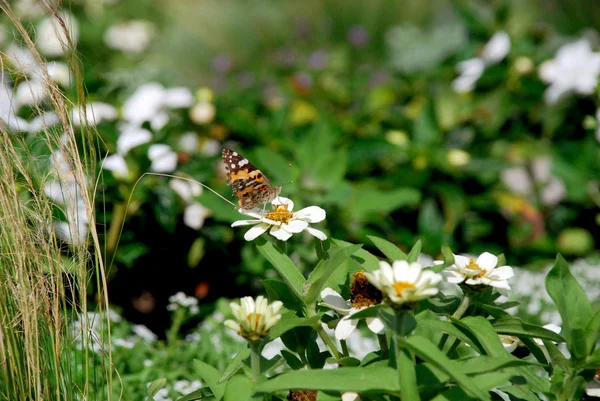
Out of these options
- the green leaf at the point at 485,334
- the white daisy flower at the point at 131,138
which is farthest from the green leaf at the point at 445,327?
the white daisy flower at the point at 131,138

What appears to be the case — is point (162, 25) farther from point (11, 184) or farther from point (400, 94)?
point (11, 184)

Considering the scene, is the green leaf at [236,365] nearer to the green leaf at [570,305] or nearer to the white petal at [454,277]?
the white petal at [454,277]

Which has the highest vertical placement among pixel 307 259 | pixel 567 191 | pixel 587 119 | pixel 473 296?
pixel 473 296

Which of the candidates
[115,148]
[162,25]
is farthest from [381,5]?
[115,148]

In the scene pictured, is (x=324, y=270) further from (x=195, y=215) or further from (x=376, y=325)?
(x=195, y=215)

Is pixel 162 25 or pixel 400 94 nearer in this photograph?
pixel 400 94

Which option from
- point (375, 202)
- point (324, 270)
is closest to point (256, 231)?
point (324, 270)
